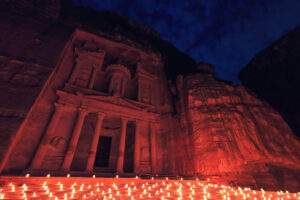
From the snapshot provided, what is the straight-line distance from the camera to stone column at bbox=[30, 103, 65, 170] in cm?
721

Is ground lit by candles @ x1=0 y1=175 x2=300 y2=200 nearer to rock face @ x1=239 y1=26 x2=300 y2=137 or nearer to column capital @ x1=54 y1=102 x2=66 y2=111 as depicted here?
column capital @ x1=54 y1=102 x2=66 y2=111

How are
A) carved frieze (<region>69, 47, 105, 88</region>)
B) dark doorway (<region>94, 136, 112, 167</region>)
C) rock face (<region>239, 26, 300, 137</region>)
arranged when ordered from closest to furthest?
dark doorway (<region>94, 136, 112, 167</region>) → carved frieze (<region>69, 47, 105, 88</region>) → rock face (<region>239, 26, 300, 137</region>)

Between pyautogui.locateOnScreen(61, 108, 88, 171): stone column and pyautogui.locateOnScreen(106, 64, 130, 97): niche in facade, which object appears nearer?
pyautogui.locateOnScreen(61, 108, 88, 171): stone column

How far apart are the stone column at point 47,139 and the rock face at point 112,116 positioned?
48mm

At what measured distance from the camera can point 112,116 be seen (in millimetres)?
11438

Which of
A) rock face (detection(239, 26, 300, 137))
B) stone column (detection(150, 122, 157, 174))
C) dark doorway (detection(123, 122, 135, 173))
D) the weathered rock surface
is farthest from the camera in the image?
rock face (detection(239, 26, 300, 137))

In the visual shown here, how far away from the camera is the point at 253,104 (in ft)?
37.5

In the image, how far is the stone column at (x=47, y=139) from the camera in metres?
7.21

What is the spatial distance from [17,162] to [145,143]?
7938 mm

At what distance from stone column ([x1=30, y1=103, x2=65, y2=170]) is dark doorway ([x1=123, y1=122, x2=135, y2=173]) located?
585cm

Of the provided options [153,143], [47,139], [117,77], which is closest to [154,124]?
[153,143]

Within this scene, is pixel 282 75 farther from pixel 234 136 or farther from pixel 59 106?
pixel 59 106

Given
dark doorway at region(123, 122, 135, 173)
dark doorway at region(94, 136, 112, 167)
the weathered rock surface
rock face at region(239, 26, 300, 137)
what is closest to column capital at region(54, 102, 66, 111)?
dark doorway at region(94, 136, 112, 167)

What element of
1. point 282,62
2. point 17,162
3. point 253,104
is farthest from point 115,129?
point 282,62
